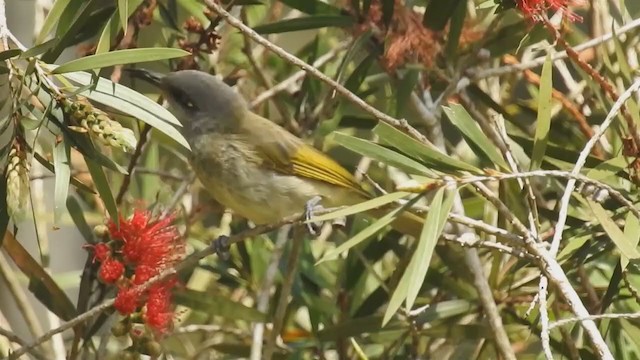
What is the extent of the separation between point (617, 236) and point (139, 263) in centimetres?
67

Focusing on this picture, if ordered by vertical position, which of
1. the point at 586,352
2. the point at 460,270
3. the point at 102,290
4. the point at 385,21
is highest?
the point at 385,21

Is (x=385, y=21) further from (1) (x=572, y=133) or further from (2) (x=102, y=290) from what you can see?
(2) (x=102, y=290)

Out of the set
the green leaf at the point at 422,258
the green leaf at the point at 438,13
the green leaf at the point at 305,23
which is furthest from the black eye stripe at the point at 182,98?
the green leaf at the point at 422,258

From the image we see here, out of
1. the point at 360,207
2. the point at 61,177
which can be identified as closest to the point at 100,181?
the point at 61,177

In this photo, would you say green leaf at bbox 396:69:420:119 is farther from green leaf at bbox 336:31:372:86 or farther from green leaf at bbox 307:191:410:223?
green leaf at bbox 307:191:410:223

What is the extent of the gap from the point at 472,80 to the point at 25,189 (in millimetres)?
876

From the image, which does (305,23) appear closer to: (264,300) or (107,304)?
(264,300)

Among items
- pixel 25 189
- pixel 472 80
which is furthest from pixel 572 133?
pixel 25 189

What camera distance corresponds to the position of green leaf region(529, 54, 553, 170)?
1419mm

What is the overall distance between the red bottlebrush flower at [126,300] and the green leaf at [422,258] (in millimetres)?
416

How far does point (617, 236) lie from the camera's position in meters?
1.25

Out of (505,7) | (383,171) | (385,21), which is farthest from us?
(383,171)

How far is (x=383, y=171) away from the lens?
225cm

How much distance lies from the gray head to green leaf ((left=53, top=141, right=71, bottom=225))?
2.18 ft
